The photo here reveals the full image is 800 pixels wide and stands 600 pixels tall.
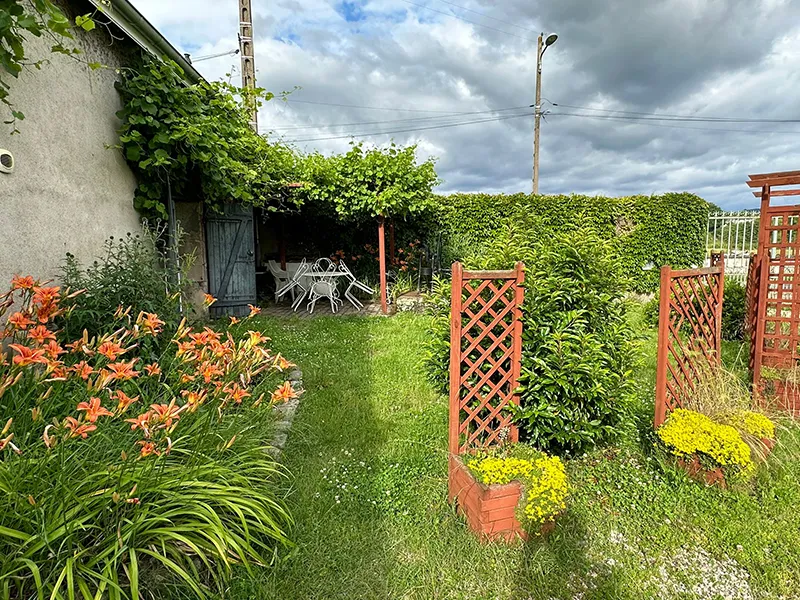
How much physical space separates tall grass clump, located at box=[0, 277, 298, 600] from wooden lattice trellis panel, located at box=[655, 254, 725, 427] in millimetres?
2241

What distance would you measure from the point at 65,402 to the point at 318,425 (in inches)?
60.2

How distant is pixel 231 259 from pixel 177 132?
2653mm

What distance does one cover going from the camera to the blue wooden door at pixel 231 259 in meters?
6.28

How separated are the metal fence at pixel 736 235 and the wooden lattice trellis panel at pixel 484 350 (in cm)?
799

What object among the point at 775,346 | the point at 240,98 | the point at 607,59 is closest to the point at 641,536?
the point at 775,346

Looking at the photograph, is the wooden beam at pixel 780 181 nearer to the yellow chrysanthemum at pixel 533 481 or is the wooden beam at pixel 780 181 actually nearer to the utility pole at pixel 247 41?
the yellow chrysanthemum at pixel 533 481

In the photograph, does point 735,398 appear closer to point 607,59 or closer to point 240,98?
point 240,98

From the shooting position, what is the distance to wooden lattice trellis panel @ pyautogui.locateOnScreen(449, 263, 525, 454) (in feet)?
6.79

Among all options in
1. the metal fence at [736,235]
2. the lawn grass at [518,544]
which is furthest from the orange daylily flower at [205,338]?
the metal fence at [736,235]

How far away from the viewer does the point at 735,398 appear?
269 cm

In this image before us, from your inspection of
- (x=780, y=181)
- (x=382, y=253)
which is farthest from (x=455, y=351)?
(x=382, y=253)

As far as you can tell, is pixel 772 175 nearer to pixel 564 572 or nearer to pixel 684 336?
pixel 684 336

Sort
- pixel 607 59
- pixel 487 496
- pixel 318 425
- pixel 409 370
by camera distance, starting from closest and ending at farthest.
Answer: pixel 487 496, pixel 318 425, pixel 409 370, pixel 607 59

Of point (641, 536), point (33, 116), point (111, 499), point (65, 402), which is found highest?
point (33, 116)
